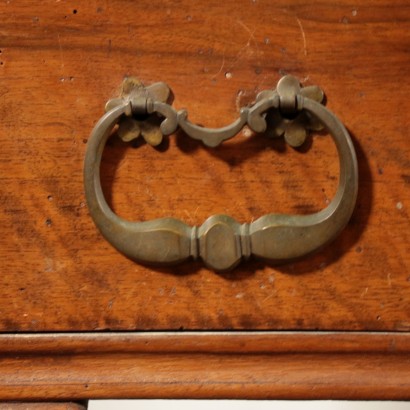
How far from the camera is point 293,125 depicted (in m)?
0.39

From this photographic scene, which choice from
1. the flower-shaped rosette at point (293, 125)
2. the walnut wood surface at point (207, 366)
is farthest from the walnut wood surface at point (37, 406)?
the flower-shaped rosette at point (293, 125)

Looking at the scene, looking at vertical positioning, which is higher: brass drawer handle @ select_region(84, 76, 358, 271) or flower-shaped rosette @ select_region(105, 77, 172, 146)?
flower-shaped rosette @ select_region(105, 77, 172, 146)

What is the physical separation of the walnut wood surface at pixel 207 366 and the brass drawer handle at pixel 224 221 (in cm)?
6

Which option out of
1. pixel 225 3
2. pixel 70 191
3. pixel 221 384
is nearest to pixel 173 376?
pixel 221 384

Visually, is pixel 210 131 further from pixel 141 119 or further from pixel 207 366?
pixel 207 366

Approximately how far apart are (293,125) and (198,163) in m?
0.07

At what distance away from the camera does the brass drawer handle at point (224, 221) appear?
375 mm

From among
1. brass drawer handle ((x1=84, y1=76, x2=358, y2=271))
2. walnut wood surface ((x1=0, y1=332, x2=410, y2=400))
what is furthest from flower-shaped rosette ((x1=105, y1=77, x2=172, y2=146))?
walnut wood surface ((x1=0, y1=332, x2=410, y2=400))

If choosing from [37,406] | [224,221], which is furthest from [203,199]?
[37,406]

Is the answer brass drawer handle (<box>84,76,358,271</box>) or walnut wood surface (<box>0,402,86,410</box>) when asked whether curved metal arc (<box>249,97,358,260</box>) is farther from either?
walnut wood surface (<box>0,402,86,410</box>)

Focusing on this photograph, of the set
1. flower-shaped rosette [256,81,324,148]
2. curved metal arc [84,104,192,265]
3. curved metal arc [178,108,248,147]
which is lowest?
curved metal arc [84,104,192,265]

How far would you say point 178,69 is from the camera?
39cm

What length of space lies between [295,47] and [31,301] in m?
0.25

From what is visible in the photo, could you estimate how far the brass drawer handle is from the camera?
38 cm
